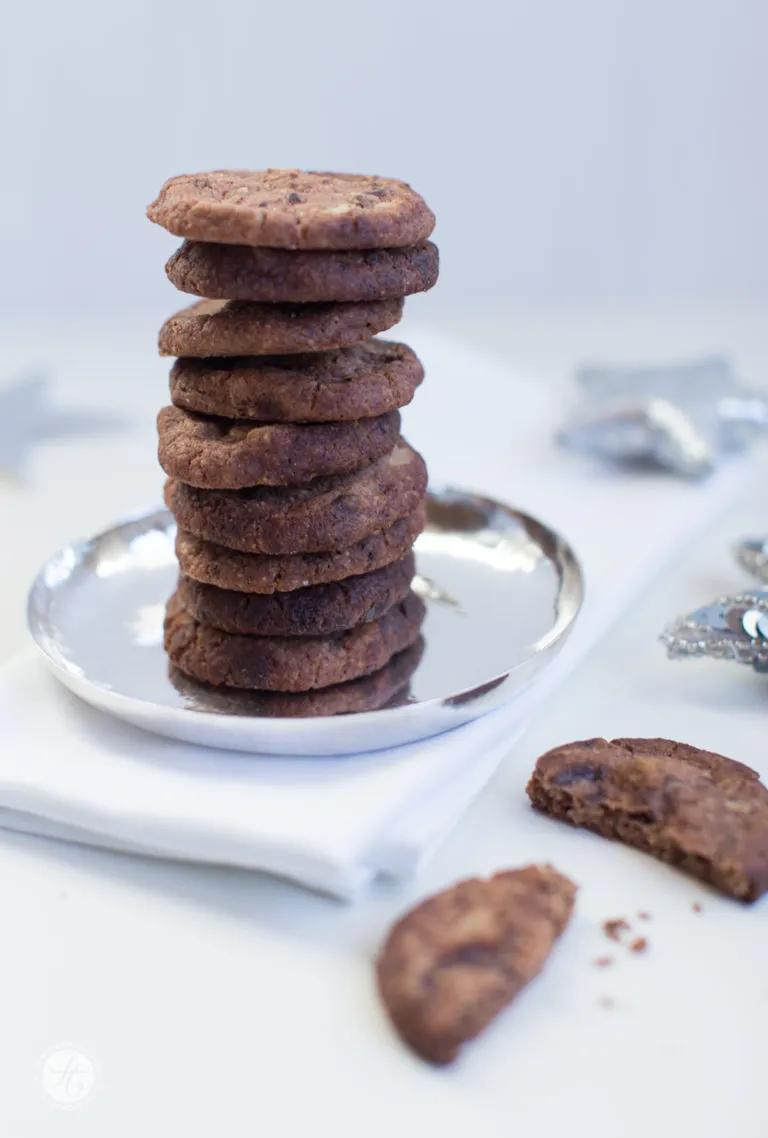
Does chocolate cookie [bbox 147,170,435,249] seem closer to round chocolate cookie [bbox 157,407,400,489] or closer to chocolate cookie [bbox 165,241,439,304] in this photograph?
chocolate cookie [bbox 165,241,439,304]

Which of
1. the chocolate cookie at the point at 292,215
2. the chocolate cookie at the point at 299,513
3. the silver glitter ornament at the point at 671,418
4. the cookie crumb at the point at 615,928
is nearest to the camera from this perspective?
the cookie crumb at the point at 615,928

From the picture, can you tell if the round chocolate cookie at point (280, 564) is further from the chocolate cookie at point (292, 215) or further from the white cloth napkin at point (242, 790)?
the chocolate cookie at point (292, 215)

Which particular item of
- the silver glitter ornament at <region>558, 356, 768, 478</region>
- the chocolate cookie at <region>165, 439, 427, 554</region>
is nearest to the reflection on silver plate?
the chocolate cookie at <region>165, 439, 427, 554</region>

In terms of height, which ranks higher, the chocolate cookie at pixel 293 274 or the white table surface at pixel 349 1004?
the chocolate cookie at pixel 293 274

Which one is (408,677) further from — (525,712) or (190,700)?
(190,700)

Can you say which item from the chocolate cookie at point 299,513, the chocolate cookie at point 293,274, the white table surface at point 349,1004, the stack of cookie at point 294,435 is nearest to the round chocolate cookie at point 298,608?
the stack of cookie at point 294,435

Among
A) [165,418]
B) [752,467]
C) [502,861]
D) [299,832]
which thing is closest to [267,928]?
[299,832]

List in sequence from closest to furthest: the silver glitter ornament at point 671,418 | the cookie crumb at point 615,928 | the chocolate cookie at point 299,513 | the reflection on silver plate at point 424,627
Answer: the cookie crumb at point 615,928, the reflection on silver plate at point 424,627, the chocolate cookie at point 299,513, the silver glitter ornament at point 671,418

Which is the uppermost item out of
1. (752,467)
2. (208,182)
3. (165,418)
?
(208,182)
